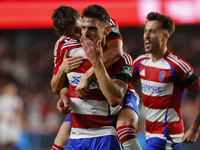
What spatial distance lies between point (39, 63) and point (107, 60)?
1032 centimetres

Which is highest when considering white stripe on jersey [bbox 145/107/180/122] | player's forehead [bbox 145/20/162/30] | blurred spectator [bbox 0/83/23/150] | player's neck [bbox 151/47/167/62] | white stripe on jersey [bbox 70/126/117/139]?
player's forehead [bbox 145/20/162/30]

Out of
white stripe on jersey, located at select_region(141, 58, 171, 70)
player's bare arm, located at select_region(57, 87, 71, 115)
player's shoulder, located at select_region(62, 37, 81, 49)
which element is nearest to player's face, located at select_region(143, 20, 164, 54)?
white stripe on jersey, located at select_region(141, 58, 171, 70)

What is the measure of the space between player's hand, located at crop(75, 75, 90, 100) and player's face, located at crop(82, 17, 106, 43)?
0.37 meters

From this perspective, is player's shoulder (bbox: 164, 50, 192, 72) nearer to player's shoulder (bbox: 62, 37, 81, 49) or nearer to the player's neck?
the player's neck

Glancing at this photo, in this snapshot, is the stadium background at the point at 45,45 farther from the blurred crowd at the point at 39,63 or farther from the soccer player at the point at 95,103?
the soccer player at the point at 95,103

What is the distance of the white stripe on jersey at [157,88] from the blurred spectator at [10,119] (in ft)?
20.3

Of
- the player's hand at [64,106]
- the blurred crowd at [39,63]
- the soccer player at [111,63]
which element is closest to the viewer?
the soccer player at [111,63]

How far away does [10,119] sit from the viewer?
10.2 m

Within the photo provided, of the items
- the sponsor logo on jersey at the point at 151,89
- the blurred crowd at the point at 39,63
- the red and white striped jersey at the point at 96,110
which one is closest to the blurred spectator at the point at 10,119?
the blurred crowd at the point at 39,63

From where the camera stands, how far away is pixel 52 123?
36.6ft

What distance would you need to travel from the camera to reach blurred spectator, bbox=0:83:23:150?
33.0 feet

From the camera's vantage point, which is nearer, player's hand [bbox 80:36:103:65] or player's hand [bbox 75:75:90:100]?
player's hand [bbox 80:36:103:65]

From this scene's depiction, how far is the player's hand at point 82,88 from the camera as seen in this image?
3186 millimetres

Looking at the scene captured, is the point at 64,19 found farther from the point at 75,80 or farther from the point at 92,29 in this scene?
the point at 75,80
